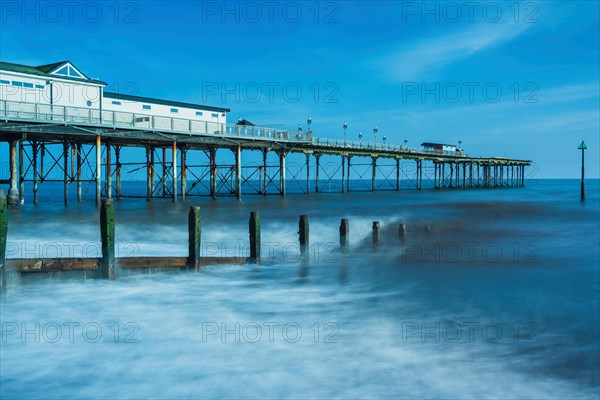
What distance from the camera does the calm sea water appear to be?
720 centimetres

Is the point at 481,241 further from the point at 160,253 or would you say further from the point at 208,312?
the point at 208,312

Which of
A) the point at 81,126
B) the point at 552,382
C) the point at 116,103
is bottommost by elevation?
the point at 552,382

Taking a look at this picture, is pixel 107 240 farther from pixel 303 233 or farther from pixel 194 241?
pixel 303 233

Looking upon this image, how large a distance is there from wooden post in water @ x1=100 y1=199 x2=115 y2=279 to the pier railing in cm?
1780

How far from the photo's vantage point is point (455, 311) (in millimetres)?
10688

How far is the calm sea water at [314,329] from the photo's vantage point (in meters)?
7.20

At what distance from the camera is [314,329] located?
31.0ft

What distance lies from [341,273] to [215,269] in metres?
3.38

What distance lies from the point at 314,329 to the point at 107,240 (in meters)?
5.29

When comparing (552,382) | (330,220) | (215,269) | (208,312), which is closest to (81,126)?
(330,220)

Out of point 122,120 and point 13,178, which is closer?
point 13,178

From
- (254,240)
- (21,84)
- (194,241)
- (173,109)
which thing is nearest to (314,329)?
(194,241)

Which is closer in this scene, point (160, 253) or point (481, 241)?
point (160, 253)

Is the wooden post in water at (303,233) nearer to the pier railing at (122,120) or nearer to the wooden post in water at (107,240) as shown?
the wooden post in water at (107,240)
